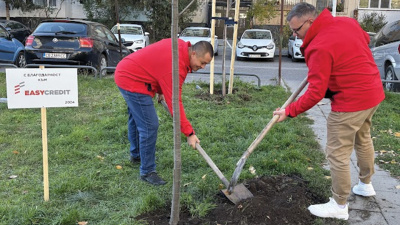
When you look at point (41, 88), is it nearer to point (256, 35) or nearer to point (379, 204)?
point (379, 204)

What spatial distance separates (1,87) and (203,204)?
7043mm

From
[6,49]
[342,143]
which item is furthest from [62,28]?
[342,143]

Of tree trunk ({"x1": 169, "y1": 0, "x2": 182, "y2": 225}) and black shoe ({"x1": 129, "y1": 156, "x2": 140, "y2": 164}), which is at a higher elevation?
tree trunk ({"x1": 169, "y1": 0, "x2": 182, "y2": 225})

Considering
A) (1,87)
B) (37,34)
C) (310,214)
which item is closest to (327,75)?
(310,214)

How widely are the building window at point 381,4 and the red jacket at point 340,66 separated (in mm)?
29499

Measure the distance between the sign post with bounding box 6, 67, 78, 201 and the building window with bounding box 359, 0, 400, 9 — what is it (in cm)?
3015

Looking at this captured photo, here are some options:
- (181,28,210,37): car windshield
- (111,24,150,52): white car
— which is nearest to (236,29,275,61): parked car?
(181,28,210,37): car windshield

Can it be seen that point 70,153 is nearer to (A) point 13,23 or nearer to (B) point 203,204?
(B) point 203,204

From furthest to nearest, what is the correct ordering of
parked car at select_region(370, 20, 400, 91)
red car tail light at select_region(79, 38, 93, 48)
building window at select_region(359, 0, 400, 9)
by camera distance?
building window at select_region(359, 0, 400, 9) < red car tail light at select_region(79, 38, 93, 48) < parked car at select_region(370, 20, 400, 91)

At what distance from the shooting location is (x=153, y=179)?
4.46 metres

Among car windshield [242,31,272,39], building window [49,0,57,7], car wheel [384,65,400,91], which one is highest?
building window [49,0,57,7]

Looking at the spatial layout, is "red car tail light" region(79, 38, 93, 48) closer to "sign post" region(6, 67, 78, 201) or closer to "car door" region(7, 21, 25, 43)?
"sign post" region(6, 67, 78, 201)

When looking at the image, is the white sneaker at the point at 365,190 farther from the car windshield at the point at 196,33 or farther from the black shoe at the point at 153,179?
the car windshield at the point at 196,33

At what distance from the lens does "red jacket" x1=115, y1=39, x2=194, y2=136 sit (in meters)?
3.89
